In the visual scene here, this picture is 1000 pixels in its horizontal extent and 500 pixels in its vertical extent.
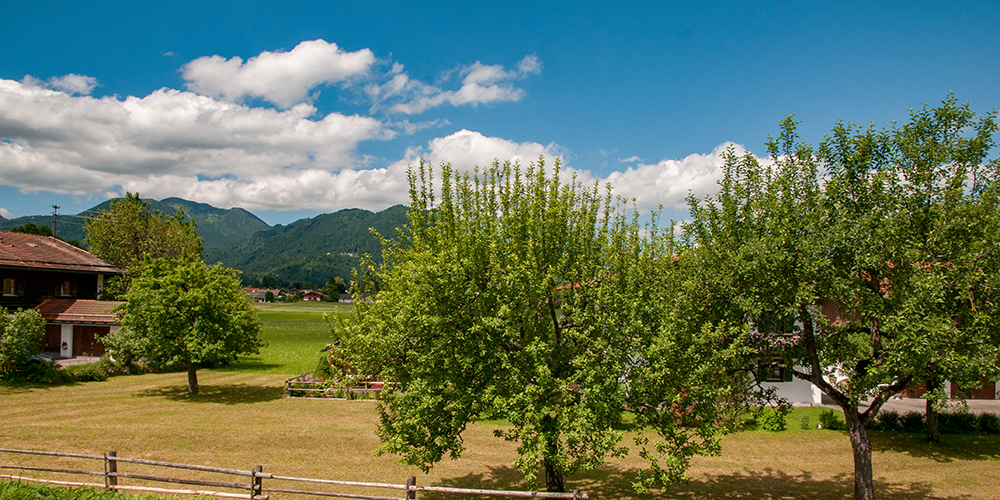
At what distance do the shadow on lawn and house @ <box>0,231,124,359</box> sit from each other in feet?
109

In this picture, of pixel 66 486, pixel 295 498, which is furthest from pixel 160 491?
pixel 295 498

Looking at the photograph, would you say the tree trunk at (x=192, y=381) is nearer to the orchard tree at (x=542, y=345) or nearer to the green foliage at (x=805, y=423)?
the orchard tree at (x=542, y=345)

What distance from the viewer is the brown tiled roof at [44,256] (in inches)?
1503

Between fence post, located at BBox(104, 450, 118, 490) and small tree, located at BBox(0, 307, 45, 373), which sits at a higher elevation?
small tree, located at BBox(0, 307, 45, 373)

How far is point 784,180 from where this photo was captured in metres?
12.9

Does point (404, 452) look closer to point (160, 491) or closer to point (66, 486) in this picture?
point (160, 491)

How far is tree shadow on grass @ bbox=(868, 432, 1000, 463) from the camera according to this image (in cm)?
2067

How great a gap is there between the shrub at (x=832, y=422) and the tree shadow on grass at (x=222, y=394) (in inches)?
1189

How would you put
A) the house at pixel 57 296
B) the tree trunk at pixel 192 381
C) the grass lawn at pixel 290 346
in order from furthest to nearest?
1. the grass lawn at pixel 290 346
2. the house at pixel 57 296
3. the tree trunk at pixel 192 381

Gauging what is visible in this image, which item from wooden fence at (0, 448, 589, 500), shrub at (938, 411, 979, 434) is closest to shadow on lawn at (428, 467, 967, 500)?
wooden fence at (0, 448, 589, 500)

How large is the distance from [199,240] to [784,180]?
54454 mm

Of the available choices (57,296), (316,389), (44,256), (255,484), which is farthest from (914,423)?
(44,256)

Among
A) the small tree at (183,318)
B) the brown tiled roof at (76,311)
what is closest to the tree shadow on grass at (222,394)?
the small tree at (183,318)

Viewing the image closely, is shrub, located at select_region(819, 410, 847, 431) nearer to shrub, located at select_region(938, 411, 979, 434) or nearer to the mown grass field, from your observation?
the mown grass field
